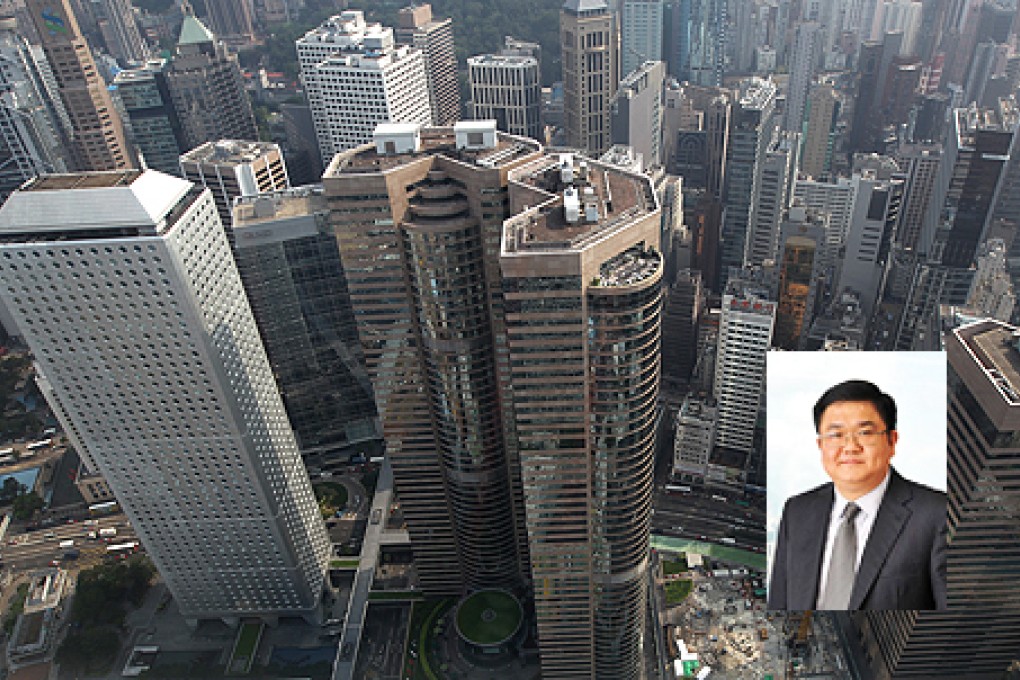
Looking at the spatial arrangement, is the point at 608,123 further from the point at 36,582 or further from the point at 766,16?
the point at 36,582

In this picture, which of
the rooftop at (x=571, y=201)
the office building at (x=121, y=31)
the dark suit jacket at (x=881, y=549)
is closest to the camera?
the dark suit jacket at (x=881, y=549)

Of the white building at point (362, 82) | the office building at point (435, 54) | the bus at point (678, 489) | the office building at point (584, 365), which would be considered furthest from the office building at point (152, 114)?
the office building at point (584, 365)

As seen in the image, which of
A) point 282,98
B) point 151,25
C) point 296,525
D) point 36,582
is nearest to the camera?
point 296,525

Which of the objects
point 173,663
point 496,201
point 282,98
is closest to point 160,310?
point 496,201

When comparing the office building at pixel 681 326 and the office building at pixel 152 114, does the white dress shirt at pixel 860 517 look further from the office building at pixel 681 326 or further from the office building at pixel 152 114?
the office building at pixel 152 114

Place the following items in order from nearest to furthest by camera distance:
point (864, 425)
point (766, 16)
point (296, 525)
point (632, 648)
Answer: point (864, 425)
point (632, 648)
point (296, 525)
point (766, 16)

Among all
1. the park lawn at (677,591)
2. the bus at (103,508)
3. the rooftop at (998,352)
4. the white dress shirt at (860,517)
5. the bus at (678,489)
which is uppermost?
the white dress shirt at (860,517)
